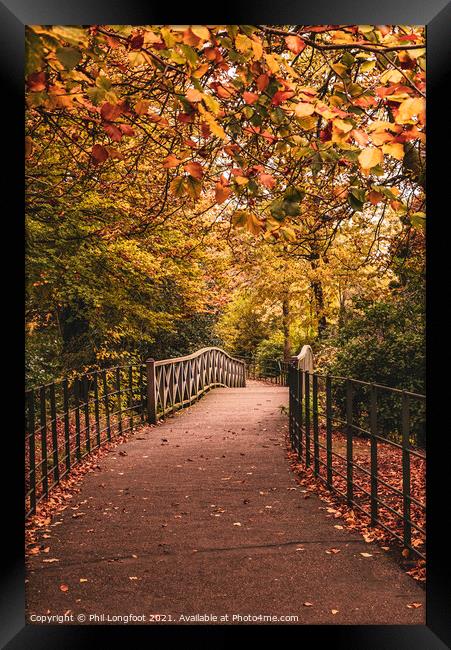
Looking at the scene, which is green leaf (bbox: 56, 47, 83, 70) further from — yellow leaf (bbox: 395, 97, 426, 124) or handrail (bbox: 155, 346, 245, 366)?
handrail (bbox: 155, 346, 245, 366)

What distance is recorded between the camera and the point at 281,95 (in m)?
3.10

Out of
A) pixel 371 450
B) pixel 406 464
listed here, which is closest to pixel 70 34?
pixel 406 464

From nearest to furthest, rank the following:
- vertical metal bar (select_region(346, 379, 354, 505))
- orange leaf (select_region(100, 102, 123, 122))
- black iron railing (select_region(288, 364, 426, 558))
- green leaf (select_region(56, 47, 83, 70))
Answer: green leaf (select_region(56, 47, 83, 70))
orange leaf (select_region(100, 102, 123, 122))
black iron railing (select_region(288, 364, 426, 558))
vertical metal bar (select_region(346, 379, 354, 505))

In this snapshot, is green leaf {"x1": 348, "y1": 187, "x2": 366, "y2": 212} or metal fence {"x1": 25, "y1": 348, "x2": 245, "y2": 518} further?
metal fence {"x1": 25, "y1": 348, "x2": 245, "y2": 518}

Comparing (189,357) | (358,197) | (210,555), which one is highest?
(358,197)

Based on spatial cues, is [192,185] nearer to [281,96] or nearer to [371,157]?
[281,96]

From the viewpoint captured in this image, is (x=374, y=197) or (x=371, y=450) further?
(x=371, y=450)

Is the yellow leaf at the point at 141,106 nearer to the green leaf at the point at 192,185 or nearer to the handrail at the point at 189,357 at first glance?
the green leaf at the point at 192,185

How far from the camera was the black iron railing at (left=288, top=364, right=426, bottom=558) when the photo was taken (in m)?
4.02

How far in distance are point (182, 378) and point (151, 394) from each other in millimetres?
2462

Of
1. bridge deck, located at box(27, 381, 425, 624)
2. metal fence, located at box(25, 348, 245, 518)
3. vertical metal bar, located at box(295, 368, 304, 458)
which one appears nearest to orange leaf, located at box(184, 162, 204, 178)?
bridge deck, located at box(27, 381, 425, 624)

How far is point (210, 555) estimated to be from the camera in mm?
3936

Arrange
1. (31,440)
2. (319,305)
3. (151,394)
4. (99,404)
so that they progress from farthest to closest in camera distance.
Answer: (151,394)
(319,305)
(99,404)
(31,440)
